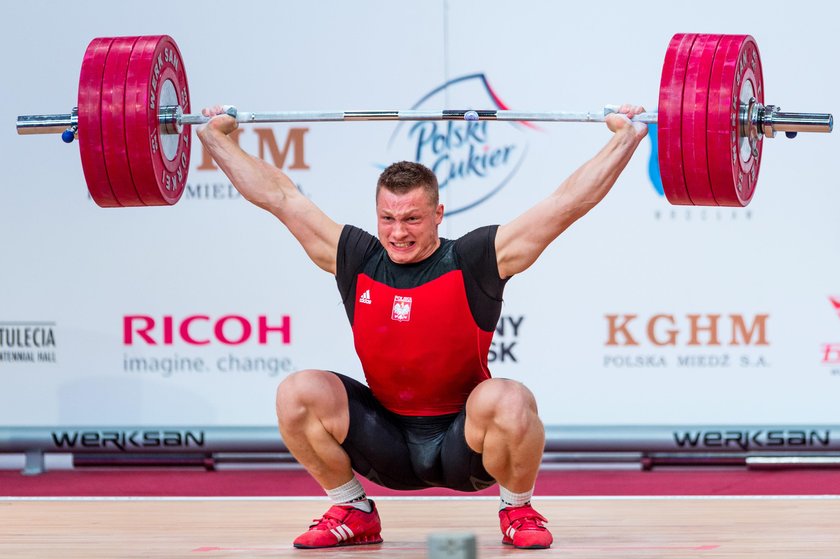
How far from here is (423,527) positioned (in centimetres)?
372

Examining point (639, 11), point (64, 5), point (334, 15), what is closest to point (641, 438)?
point (639, 11)

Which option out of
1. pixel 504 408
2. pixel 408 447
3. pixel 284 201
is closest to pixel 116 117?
pixel 284 201

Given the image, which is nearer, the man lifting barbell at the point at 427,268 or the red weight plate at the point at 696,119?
the man lifting barbell at the point at 427,268

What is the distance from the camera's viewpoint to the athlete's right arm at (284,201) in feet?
11.2

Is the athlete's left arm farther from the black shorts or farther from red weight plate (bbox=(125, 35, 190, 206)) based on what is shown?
red weight plate (bbox=(125, 35, 190, 206))

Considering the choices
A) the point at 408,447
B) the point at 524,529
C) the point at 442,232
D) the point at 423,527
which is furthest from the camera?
the point at 442,232

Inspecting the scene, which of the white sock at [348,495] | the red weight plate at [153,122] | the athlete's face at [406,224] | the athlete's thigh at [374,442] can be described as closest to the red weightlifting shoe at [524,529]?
the athlete's thigh at [374,442]

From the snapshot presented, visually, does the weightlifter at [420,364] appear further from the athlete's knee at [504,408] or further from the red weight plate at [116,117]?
the red weight plate at [116,117]

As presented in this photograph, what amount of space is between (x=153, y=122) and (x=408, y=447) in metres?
1.20

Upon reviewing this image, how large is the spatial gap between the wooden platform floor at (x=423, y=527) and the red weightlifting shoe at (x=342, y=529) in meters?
0.05

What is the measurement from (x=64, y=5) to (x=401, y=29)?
4.88ft

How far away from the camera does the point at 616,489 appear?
4.92 m

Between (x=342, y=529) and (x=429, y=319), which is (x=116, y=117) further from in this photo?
(x=342, y=529)

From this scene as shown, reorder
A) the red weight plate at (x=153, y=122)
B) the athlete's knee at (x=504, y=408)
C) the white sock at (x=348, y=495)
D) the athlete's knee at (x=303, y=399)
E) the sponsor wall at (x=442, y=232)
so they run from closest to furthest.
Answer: the athlete's knee at (x=504, y=408) → the athlete's knee at (x=303, y=399) → the white sock at (x=348, y=495) → the red weight plate at (x=153, y=122) → the sponsor wall at (x=442, y=232)
